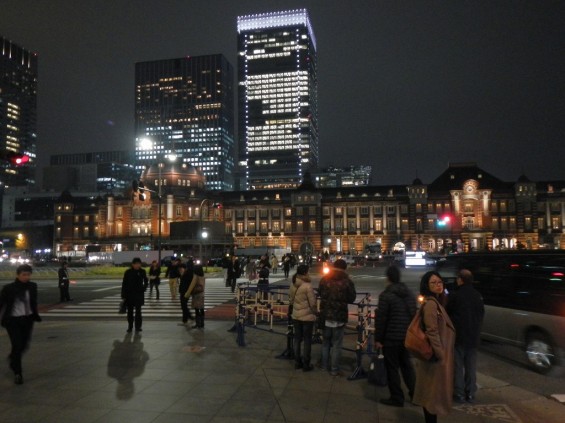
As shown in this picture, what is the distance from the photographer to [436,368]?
5.70 metres

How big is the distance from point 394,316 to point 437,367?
4.53ft

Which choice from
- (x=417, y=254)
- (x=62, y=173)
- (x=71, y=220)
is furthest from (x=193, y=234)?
(x=62, y=173)

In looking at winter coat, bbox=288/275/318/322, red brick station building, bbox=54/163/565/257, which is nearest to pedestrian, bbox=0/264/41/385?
winter coat, bbox=288/275/318/322

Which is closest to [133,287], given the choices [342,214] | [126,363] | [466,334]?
[126,363]

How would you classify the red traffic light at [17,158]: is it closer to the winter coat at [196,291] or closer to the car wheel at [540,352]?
the winter coat at [196,291]

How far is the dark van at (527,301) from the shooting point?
29.7ft

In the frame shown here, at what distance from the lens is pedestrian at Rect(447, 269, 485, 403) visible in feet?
24.5

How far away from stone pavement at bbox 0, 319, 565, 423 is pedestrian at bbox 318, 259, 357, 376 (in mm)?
598

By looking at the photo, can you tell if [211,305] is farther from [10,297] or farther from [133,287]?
[10,297]

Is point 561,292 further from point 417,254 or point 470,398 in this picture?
point 417,254

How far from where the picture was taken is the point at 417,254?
181 feet

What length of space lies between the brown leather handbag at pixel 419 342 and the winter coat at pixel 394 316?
3.71 feet

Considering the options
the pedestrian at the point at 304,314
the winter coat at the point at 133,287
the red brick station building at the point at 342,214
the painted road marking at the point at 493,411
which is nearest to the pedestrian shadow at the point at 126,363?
the winter coat at the point at 133,287

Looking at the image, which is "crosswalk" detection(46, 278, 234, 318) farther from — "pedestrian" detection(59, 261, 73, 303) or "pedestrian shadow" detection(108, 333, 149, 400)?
"pedestrian shadow" detection(108, 333, 149, 400)
